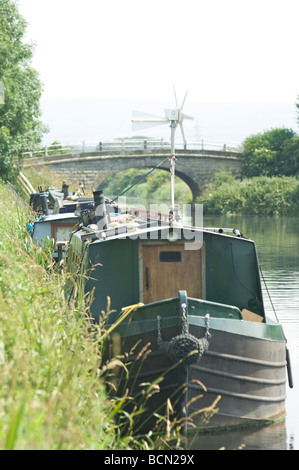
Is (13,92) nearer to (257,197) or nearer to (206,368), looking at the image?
(257,197)

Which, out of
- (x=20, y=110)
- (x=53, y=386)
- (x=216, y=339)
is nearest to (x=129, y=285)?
(x=216, y=339)

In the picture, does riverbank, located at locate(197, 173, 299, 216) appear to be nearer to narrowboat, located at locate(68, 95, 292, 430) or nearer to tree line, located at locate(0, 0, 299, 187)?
tree line, located at locate(0, 0, 299, 187)

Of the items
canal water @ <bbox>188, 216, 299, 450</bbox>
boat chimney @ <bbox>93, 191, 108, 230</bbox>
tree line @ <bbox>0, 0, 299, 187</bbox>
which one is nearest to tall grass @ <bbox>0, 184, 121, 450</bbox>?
canal water @ <bbox>188, 216, 299, 450</bbox>

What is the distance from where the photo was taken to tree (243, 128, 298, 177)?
162ft

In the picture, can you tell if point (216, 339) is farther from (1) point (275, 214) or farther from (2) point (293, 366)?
(1) point (275, 214)

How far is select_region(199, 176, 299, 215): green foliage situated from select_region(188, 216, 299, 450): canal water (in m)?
2.08

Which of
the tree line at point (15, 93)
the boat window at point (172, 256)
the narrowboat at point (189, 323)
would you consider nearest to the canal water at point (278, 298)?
the narrowboat at point (189, 323)

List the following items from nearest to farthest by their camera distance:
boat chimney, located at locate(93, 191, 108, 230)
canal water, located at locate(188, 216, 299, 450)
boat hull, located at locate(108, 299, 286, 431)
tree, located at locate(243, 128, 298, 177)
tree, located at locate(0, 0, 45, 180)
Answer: boat hull, located at locate(108, 299, 286, 431) < canal water, located at locate(188, 216, 299, 450) < boat chimney, located at locate(93, 191, 108, 230) < tree, located at locate(0, 0, 45, 180) < tree, located at locate(243, 128, 298, 177)

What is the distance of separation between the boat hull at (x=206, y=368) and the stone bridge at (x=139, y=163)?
36.6 metres

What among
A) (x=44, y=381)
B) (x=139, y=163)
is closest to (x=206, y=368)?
(x=44, y=381)

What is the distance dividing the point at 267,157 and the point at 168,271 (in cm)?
4145

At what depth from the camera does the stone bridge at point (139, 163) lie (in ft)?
151

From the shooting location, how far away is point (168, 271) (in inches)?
335
